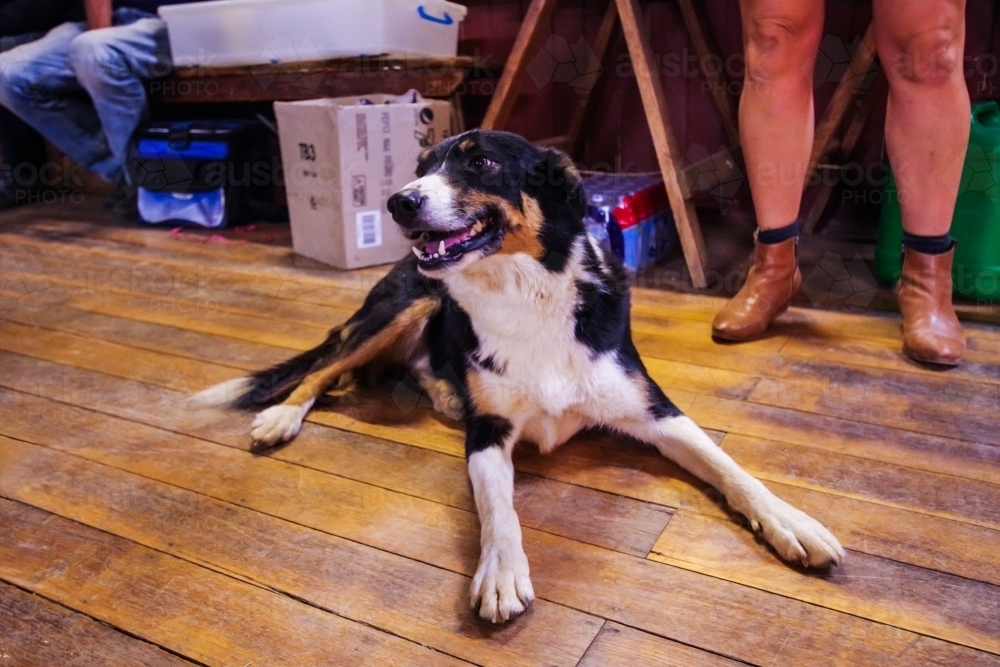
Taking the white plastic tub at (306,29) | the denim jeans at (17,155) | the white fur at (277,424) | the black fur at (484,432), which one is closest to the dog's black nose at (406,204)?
the black fur at (484,432)

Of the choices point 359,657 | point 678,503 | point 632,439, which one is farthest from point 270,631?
point 632,439

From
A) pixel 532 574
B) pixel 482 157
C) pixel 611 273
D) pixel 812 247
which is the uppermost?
pixel 482 157

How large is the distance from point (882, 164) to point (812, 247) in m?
0.41

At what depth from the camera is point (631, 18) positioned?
94.1 inches

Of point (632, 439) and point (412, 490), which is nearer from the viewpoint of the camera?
point (412, 490)

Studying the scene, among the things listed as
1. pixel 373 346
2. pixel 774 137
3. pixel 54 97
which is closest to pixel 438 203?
pixel 373 346

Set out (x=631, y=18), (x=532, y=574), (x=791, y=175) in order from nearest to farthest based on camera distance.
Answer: (x=532, y=574) < (x=791, y=175) < (x=631, y=18)

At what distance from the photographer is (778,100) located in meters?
1.97

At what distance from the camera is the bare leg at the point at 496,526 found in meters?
1.05

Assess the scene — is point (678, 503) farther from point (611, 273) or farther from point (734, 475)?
point (611, 273)

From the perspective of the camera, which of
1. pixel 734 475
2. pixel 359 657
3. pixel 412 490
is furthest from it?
pixel 412 490

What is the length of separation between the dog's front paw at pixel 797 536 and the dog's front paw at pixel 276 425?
0.92 metres

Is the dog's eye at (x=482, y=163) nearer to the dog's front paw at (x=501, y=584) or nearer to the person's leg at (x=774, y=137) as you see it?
the dog's front paw at (x=501, y=584)

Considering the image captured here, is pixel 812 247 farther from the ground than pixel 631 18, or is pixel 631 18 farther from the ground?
pixel 631 18
